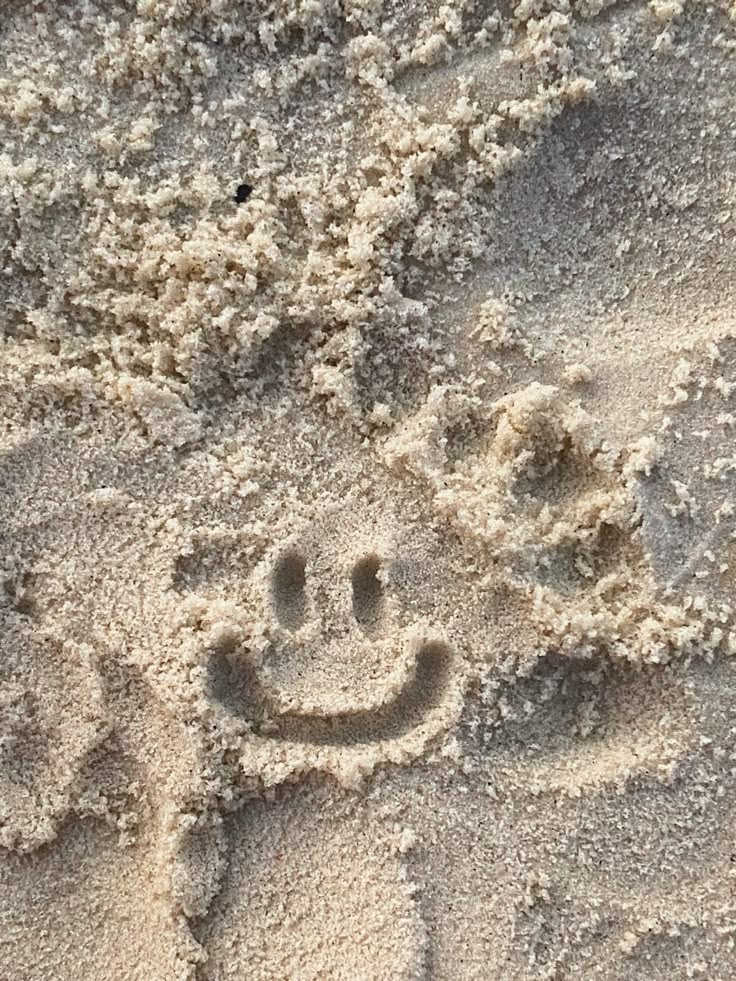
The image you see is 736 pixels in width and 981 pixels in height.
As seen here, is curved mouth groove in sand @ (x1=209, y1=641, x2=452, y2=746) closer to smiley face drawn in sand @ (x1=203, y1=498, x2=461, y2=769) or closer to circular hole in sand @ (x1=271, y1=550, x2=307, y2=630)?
smiley face drawn in sand @ (x1=203, y1=498, x2=461, y2=769)

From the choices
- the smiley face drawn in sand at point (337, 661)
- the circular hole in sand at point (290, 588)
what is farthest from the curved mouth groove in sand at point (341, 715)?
the circular hole in sand at point (290, 588)

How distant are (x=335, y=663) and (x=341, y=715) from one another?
0.09 m

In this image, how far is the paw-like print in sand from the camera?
1.57 meters

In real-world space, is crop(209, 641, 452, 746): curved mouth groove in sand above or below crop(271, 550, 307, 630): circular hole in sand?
below

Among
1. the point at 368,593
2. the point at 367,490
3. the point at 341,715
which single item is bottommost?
the point at 341,715

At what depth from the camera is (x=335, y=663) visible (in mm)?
1594

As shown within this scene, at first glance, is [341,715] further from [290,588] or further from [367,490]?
[367,490]

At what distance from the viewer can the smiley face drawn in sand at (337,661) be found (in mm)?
1569

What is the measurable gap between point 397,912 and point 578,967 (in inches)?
12.7

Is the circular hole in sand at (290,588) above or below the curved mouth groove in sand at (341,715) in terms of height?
above

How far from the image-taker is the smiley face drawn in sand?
1.57m

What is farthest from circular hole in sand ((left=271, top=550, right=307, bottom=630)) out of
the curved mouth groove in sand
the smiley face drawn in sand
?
the curved mouth groove in sand

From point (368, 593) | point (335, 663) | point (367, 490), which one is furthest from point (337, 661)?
point (367, 490)

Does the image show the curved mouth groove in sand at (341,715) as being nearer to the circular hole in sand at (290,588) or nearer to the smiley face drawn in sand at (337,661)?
the smiley face drawn in sand at (337,661)
